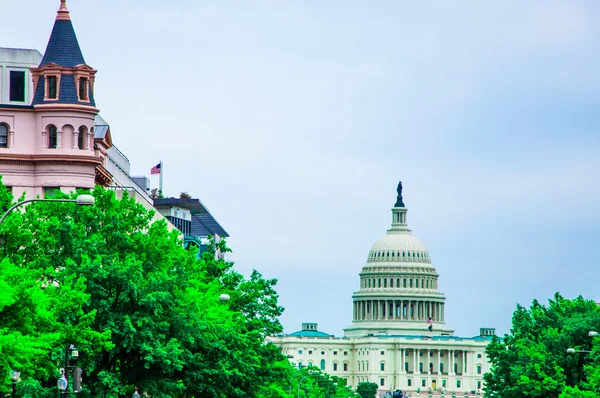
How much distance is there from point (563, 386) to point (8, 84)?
40.1 m

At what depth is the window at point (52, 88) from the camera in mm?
97688

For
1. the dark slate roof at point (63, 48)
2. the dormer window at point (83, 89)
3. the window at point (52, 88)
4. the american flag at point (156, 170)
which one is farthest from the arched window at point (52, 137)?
the american flag at point (156, 170)

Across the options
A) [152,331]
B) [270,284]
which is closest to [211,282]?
[270,284]

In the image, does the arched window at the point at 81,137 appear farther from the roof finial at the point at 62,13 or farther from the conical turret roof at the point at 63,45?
the roof finial at the point at 62,13

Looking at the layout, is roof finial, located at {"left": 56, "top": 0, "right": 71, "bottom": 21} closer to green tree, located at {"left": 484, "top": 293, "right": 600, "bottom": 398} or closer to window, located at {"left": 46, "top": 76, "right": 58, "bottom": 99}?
window, located at {"left": 46, "top": 76, "right": 58, "bottom": 99}

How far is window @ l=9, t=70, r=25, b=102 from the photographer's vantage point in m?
99.4

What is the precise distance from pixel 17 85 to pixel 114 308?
2832 cm

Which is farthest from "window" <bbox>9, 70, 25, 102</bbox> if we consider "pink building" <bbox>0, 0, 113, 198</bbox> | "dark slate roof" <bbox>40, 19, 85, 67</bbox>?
"dark slate roof" <bbox>40, 19, 85, 67</bbox>

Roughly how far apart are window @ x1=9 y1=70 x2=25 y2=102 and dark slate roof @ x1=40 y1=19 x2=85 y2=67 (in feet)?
8.07

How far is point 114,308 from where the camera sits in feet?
245

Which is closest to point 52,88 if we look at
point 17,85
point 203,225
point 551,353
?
point 17,85

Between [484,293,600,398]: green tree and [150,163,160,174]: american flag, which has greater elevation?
[150,163,160,174]: american flag

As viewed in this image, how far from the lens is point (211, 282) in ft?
305

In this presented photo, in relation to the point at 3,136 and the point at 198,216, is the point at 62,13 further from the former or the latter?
the point at 198,216
